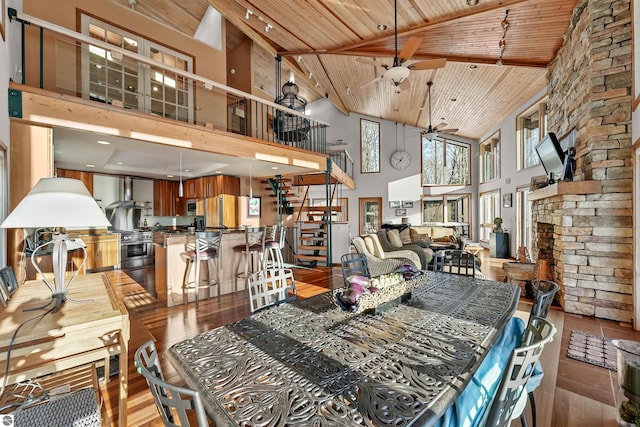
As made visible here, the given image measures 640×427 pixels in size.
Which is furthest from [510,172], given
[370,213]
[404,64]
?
[404,64]

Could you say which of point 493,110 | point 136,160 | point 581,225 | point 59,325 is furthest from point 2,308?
point 493,110

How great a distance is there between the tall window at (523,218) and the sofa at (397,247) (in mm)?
2616

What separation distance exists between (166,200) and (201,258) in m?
4.61

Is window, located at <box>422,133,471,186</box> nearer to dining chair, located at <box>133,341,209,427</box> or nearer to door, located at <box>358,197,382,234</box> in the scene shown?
door, located at <box>358,197,382,234</box>

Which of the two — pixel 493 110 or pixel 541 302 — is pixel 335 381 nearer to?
pixel 541 302

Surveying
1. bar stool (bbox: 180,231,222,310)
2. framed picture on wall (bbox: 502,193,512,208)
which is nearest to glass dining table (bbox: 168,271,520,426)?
bar stool (bbox: 180,231,222,310)

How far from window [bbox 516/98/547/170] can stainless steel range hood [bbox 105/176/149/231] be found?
952cm

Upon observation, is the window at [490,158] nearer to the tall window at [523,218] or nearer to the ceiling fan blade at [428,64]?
the tall window at [523,218]

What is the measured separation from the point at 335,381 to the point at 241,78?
756 centimetres

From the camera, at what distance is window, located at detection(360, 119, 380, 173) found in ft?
34.1

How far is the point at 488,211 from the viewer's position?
9141mm

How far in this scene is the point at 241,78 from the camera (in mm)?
7031

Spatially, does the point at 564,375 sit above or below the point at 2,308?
below

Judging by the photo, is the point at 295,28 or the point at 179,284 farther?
the point at 295,28
